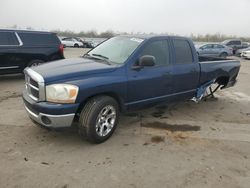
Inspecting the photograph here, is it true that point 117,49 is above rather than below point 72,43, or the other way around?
above

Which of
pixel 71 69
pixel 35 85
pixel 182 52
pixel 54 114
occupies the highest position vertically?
pixel 182 52

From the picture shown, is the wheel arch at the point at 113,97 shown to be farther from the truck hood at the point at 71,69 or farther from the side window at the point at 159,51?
the side window at the point at 159,51

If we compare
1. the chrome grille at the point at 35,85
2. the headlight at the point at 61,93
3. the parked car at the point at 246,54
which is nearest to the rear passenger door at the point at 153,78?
the headlight at the point at 61,93

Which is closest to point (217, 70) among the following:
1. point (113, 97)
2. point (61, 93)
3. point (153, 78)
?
point (153, 78)

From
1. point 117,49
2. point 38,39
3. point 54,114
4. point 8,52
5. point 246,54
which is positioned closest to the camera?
point 54,114

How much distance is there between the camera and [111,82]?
4816 millimetres

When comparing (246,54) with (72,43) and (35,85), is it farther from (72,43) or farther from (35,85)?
(35,85)

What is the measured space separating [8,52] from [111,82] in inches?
249

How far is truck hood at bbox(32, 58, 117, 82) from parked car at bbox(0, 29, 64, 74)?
5.28 meters

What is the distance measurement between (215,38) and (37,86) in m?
64.2

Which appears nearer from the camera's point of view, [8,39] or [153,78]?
[153,78]

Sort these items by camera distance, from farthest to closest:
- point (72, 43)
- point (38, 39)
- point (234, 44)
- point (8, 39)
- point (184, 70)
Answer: point (72, 43) < point (234, 44) < point (38, 39) < point (8, 39) < point (184, 70)

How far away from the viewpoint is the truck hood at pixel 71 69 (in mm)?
4470

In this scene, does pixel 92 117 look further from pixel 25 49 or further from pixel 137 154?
pixel 25 49
